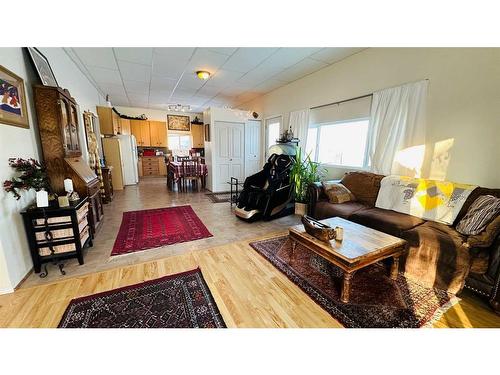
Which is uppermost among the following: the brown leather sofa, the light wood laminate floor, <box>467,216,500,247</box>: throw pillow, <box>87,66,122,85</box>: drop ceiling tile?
<box>87,66,122,85</box>: drop ceiling tile

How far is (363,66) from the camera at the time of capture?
9.80 feet

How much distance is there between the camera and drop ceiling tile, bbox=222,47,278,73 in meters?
2.97

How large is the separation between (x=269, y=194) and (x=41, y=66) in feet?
10.8

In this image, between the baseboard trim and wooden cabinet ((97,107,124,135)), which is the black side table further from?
wooden cabinet ((97,107,124,135))

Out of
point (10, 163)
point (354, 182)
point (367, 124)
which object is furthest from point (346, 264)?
point (10, 163)

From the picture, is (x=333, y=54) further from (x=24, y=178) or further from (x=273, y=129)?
Answer: (x=24, y=178)

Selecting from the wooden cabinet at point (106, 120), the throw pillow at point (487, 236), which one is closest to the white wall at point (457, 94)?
the throw pillow at point (487, 236)

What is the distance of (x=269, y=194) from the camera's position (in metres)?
3.25

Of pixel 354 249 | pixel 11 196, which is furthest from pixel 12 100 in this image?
pixel 354 249

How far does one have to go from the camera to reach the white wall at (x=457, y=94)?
74.9 inches

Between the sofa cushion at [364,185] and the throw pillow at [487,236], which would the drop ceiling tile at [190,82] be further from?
the throw pillow at [487,236]

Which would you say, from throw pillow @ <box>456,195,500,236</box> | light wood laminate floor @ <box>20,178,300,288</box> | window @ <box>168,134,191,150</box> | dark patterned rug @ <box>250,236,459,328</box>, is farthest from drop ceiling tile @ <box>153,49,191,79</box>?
window @ <box>168,134,191,150</box>

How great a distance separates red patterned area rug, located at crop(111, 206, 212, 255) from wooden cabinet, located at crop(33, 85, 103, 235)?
0.48m

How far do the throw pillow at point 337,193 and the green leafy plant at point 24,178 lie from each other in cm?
336
